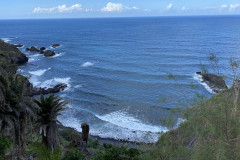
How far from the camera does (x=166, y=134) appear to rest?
17.9 meters

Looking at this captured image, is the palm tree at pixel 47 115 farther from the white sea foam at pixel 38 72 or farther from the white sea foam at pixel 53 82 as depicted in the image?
the white sea foam at pixel 38 72

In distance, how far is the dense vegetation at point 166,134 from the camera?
11.4 metres

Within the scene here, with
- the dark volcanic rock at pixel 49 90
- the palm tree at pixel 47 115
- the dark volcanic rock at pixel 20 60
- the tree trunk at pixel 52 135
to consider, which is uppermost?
the palm tree at pixel 47 115

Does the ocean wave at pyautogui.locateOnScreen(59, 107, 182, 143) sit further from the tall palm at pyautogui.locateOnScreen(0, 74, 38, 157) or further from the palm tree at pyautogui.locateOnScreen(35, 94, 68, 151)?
the tall palm at pyautogui.locateOnScreen(0, 74, 38, 157)

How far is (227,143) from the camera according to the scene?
35.7ft

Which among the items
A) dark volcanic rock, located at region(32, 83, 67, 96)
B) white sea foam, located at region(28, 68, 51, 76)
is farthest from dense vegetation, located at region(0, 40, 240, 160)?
white sea foam, located at region(28, 68, 51, 76)

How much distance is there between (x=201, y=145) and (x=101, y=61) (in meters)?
61.9

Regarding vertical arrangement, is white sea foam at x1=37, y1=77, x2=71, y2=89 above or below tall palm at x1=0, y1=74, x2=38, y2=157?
below

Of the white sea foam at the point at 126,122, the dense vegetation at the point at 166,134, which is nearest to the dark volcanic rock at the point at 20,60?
the white sea foam at the point at 126,122

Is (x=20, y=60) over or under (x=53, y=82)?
over

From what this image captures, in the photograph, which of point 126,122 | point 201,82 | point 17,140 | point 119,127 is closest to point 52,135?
point 17,140

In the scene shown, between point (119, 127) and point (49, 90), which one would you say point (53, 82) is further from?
point (119, 127)

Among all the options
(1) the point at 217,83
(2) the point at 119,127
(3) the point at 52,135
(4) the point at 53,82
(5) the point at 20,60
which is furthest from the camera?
(5) the point at 20,60

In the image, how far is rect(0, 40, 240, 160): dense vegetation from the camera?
37.4ft
